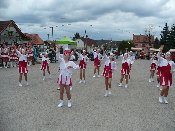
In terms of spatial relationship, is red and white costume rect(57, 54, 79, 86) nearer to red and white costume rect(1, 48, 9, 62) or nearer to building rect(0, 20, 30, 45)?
red and white costume rect(1, 48, 9, 62)

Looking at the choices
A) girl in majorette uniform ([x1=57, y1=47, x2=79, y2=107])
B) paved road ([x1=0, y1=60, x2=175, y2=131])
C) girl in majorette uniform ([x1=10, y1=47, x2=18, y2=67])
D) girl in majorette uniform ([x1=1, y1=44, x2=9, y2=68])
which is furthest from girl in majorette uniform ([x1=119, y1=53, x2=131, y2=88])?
girl in majorette uniform ([x1=1, y1=44, x2=9, y2=68])

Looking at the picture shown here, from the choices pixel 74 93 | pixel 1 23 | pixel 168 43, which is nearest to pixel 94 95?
pixel 74 93

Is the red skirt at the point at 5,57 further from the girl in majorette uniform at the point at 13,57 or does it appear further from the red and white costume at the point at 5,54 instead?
the girl in majorette uniform at the point at 13,57

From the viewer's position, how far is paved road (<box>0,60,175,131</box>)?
9.03 m

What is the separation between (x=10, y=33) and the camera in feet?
175

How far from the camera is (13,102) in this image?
40.0 ft

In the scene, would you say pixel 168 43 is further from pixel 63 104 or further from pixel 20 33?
pixel 63 104

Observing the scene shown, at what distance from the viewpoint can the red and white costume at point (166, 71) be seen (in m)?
12.7

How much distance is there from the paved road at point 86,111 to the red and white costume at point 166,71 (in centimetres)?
79

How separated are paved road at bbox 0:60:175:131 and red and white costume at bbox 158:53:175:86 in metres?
0.79

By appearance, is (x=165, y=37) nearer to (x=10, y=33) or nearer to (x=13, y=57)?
(x=10, y=33)

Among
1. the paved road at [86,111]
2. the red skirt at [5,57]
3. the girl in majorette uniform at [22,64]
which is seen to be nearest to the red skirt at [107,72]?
the paved road at [86,111]

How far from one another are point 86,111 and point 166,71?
364 centimetres

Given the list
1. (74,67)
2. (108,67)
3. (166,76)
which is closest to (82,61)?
(108,67)
